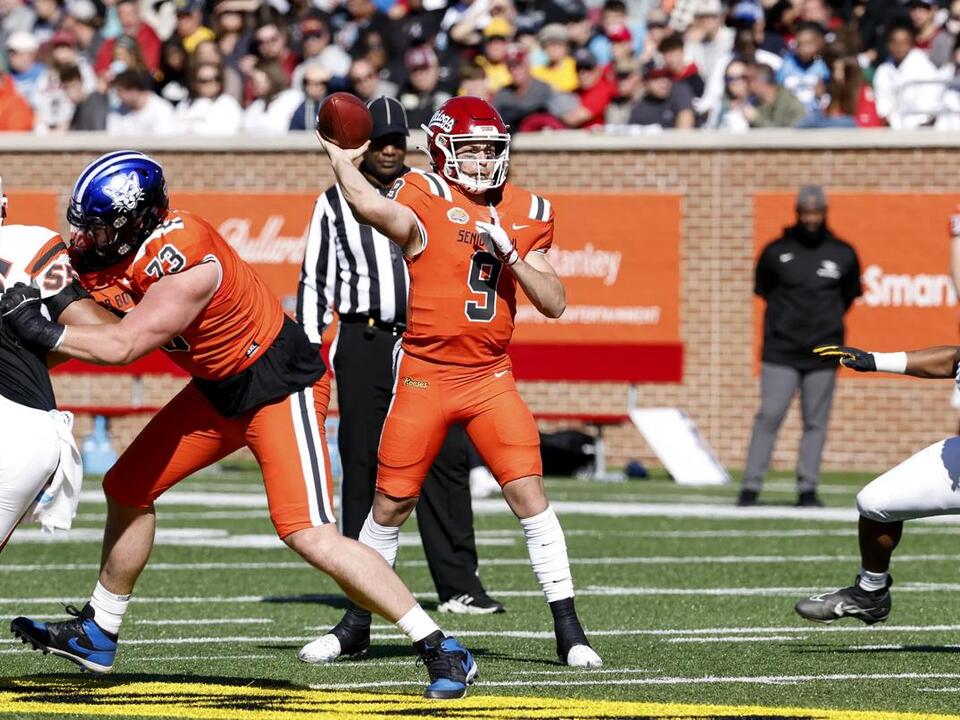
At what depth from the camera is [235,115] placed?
19453 millimetres

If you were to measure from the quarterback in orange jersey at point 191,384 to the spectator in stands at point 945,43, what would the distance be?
12.3 m

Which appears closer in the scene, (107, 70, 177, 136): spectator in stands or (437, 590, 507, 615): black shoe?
(437, 590, 507, 615): black shoe

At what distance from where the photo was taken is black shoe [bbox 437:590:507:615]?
29.3ft

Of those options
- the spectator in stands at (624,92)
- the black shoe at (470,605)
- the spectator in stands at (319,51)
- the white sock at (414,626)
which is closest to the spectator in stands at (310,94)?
the spectator in stands at (319,51)

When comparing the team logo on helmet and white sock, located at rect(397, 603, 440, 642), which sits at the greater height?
the team logo on helmet

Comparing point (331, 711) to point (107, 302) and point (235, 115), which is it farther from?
point (235, 115)

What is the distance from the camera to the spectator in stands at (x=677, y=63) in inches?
719

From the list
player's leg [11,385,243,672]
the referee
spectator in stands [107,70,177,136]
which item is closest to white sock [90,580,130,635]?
player's leg [11,385,243,672]

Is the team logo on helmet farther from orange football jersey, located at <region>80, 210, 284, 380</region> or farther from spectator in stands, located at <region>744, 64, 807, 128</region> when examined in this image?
spectator in stands, located at <region>744, 64, 807, 128</region>

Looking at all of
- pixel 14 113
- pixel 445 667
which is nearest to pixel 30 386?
pixel 445 667

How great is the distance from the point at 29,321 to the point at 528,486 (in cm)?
208

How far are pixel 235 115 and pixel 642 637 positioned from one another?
12258 mm

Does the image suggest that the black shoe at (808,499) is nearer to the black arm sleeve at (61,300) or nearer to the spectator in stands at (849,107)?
the spectator in stands at (849,107)

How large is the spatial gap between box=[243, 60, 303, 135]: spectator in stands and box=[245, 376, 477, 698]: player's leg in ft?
42.6
